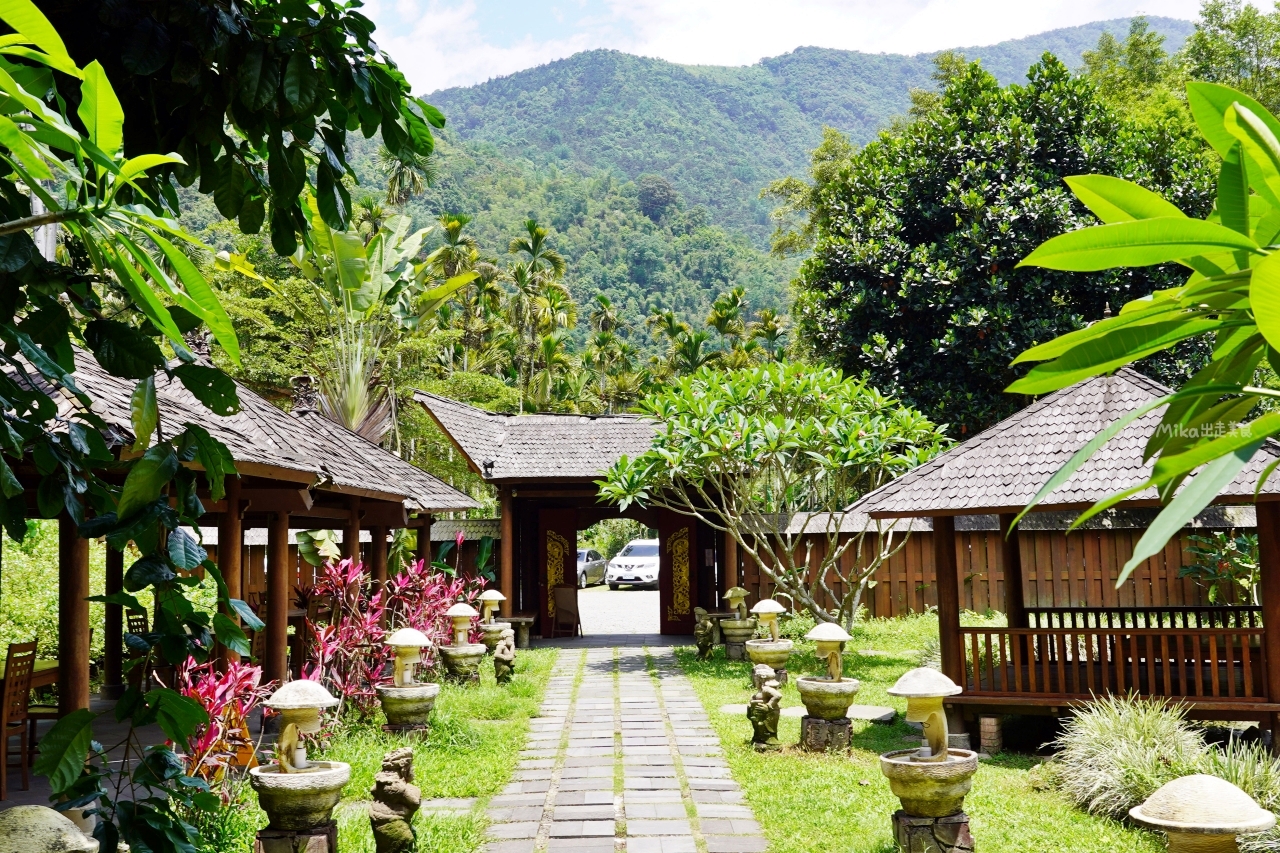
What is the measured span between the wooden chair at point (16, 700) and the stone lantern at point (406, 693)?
270 cm

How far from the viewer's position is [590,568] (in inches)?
1309

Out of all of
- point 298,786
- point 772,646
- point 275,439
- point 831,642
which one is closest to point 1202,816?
point 298,786

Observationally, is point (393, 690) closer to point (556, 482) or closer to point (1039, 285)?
point (556, 482)

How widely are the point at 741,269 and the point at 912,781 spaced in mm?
64020

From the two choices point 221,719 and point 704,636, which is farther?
point 704,636

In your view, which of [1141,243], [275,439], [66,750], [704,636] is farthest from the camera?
[704,636]

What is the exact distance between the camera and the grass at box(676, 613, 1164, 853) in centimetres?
644

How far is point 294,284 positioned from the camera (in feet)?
74.7

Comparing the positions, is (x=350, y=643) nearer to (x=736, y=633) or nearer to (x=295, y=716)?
(x=295, y=716)

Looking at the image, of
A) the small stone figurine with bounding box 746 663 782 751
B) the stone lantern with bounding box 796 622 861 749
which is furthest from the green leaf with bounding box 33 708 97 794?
the small stone figurine with bounding box 746 663 782 751

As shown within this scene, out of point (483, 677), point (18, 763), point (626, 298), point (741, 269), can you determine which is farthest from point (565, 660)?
point (741, 269)

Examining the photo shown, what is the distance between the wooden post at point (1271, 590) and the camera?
8.41 m

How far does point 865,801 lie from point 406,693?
159 inches

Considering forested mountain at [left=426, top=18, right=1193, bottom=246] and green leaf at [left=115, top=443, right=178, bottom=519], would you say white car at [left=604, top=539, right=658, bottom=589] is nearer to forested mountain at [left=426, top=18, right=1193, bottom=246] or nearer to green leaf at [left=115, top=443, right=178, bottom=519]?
green leaf at [left=115, top=443, right=178, bottom=519]
